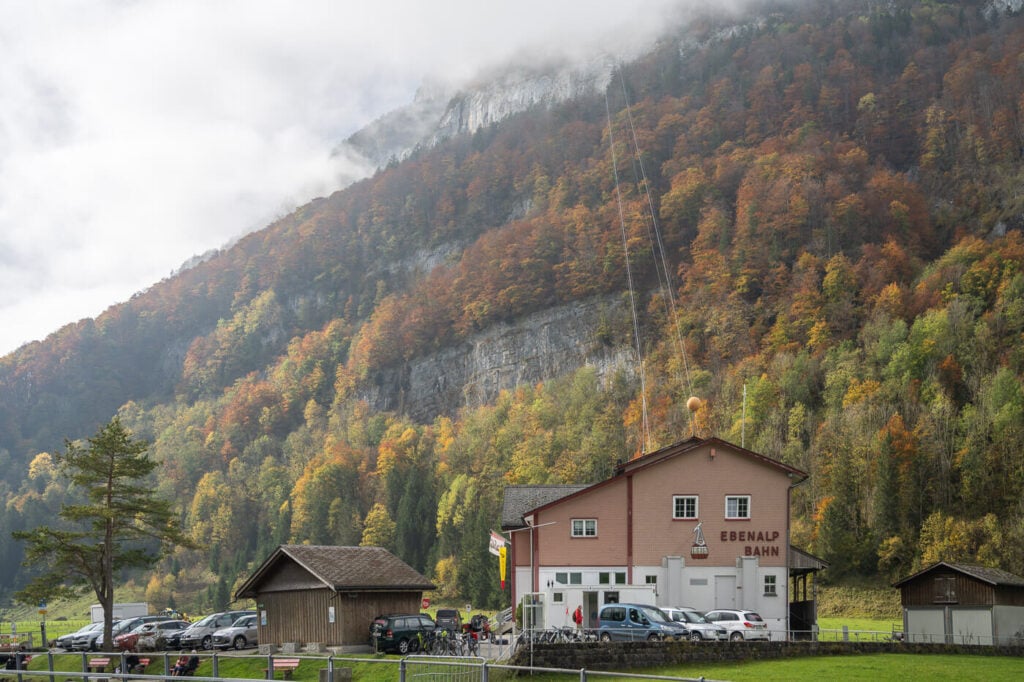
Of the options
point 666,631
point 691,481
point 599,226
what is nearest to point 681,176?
point 599,226

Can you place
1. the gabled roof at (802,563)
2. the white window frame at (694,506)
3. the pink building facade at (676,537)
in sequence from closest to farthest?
the pink building facade at (676,537)
the white window frame at (694,506)
the gabled roof at (802,563)

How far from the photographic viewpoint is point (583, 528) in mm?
51719

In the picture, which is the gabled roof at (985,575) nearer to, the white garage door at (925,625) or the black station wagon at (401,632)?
the white garage door at (925,625)

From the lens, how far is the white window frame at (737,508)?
51.2m

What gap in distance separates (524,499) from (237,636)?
52.3ft

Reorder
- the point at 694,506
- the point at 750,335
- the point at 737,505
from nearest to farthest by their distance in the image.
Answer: the point at 737,505, the point at 694,506, the point at 750,335

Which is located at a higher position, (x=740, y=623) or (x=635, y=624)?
(x=635, y=624)

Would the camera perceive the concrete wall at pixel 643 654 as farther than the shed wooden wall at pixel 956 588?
No

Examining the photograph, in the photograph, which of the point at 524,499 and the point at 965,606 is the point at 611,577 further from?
the point at 965,606

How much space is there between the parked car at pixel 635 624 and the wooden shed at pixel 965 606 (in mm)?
12918

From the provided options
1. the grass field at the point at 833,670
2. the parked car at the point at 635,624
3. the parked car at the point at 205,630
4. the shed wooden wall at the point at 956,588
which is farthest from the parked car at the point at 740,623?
the parked car at the point at 205,630

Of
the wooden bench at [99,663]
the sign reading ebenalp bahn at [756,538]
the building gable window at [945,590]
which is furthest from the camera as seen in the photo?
the sign reading ebenalp bahn at [756,538]

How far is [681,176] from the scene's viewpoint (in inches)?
6565

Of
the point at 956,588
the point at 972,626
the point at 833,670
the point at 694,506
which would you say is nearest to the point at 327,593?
the point at 694,506
